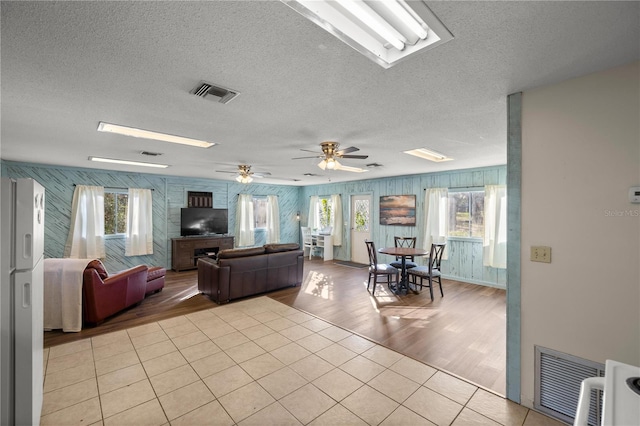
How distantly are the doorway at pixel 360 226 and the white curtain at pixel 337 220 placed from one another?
0.39 metres

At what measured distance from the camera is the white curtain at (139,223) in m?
6.43

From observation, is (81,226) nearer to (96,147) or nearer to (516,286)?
(96,147)

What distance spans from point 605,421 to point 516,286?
1302 millimetres

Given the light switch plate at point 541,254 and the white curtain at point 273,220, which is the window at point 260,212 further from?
the light switch plate at point 541,254

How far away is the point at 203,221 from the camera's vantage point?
7.45 metres

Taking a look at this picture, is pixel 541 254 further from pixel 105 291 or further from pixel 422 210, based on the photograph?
pixel 105 291

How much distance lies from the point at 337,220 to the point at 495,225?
14.2 feet

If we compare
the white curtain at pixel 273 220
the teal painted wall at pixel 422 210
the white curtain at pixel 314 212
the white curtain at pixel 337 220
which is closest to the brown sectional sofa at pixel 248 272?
the teal painted wall at pixel 422 210

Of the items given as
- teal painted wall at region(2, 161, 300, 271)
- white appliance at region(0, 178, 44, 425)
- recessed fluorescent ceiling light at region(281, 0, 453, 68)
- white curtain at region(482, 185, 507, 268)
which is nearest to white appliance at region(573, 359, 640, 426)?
recessed fluorescent ceiling light at region(281, 0, 453, 68)

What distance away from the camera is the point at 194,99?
2229mm

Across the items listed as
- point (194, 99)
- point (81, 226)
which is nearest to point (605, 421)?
point (194, 99)

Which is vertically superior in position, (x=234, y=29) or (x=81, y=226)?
(x=234, y=29)

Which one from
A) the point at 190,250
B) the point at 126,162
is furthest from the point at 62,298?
the point at 190,250

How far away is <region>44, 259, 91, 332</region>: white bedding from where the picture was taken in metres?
3.32
